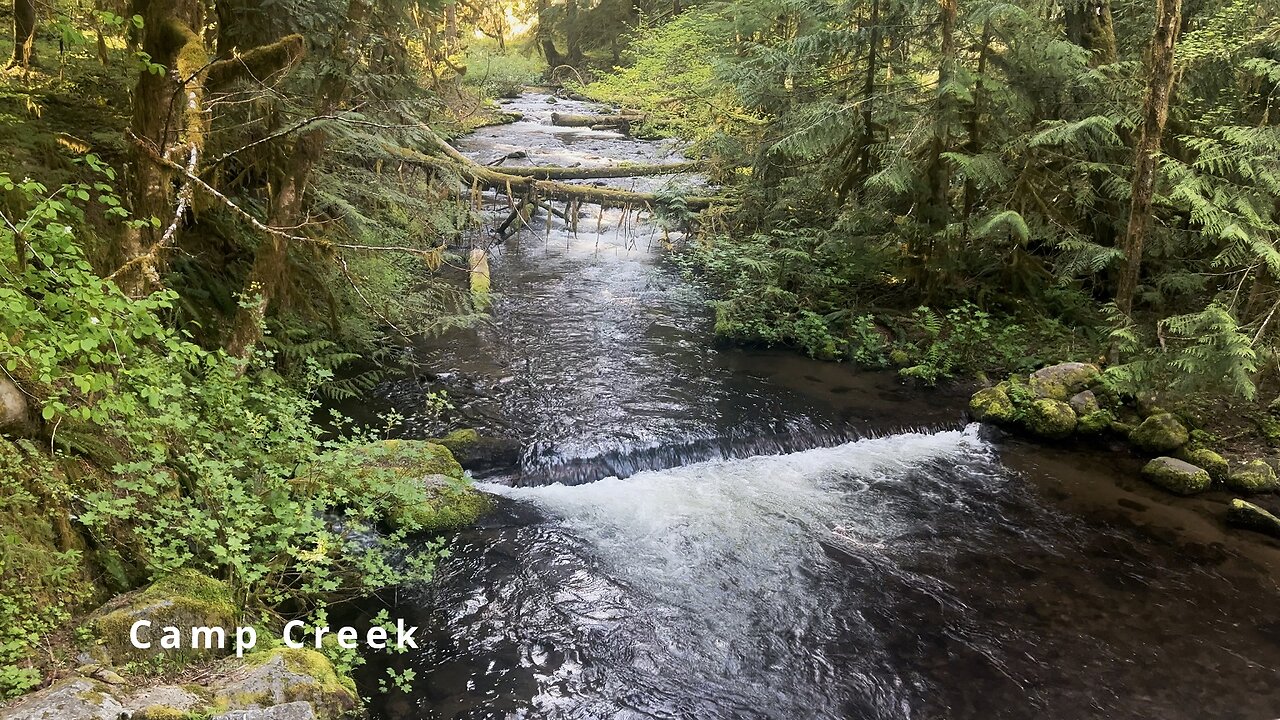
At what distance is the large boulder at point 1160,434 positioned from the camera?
9336 mm

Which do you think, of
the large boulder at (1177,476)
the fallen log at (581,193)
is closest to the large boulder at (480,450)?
the fallen log at (581,193)

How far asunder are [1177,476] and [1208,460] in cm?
63

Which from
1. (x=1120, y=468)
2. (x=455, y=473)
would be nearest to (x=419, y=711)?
(x=455, y=473)

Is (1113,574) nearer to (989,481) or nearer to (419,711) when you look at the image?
(989,481)

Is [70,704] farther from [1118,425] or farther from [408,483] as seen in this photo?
[1118,425]

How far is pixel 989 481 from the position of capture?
8898 mm

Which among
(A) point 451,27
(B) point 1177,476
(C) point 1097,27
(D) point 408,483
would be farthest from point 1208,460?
(A) point 451,27

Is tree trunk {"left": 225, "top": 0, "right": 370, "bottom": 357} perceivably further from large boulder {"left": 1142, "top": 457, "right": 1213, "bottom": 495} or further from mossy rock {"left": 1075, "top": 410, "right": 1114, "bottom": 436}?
large boulder {"left": 1142, "top": 457, "right": 1213, "bottom": 495}

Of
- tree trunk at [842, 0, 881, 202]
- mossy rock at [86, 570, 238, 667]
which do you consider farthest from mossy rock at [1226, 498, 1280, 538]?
mossy rock at [86, 570, 238, 667]

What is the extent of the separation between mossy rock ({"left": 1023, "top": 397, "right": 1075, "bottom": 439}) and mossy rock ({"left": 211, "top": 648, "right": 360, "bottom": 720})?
9333 mm

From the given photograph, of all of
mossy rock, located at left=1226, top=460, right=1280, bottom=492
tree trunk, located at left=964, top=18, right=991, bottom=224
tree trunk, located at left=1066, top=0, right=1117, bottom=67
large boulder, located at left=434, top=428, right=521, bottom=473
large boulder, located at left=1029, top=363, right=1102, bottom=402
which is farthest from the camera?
tree trunk, located at left=1066, top=0, right=1117, bottom=67

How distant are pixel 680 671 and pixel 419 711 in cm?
207

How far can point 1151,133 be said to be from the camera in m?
8.88

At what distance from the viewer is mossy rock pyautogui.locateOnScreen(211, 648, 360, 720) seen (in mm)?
3822
